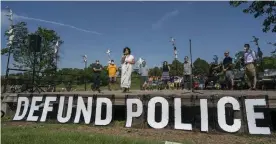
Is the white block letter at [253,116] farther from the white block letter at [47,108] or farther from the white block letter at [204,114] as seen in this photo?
the white block letter at [47,108]

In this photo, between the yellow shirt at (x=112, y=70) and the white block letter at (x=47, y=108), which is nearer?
the white block letter at (x=47, y=108)

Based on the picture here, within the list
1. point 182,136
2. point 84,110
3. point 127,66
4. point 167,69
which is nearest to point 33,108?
point 84,110

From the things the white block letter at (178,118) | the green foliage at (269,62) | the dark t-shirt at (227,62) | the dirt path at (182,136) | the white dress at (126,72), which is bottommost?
the dirt path at (182,136)

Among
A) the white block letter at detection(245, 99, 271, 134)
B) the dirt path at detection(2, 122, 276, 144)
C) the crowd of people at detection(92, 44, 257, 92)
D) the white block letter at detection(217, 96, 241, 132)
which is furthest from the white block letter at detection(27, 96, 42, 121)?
the white block letter at detection(245, 99, 271, 134)

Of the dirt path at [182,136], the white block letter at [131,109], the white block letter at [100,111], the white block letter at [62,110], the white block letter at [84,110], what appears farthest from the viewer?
the white block letter at [62,110]

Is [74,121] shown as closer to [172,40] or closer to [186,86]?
[186,86]

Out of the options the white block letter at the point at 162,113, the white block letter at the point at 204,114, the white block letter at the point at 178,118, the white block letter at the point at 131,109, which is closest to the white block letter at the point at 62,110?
the white block letter at the point at 131,109

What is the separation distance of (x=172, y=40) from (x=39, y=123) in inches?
515

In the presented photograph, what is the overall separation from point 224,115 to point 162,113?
5.63ft

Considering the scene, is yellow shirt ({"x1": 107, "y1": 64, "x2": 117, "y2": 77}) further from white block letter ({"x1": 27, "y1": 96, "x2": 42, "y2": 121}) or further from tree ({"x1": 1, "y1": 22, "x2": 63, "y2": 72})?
tree ({"x1": 1, "y1": 22, "x2": 63, "y2": 72})

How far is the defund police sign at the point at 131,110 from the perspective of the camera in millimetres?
7492

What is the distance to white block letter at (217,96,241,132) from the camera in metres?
7.48

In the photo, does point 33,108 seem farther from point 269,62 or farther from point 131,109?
point 269,62

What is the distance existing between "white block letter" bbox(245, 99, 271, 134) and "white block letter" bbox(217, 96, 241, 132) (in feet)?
0.81
